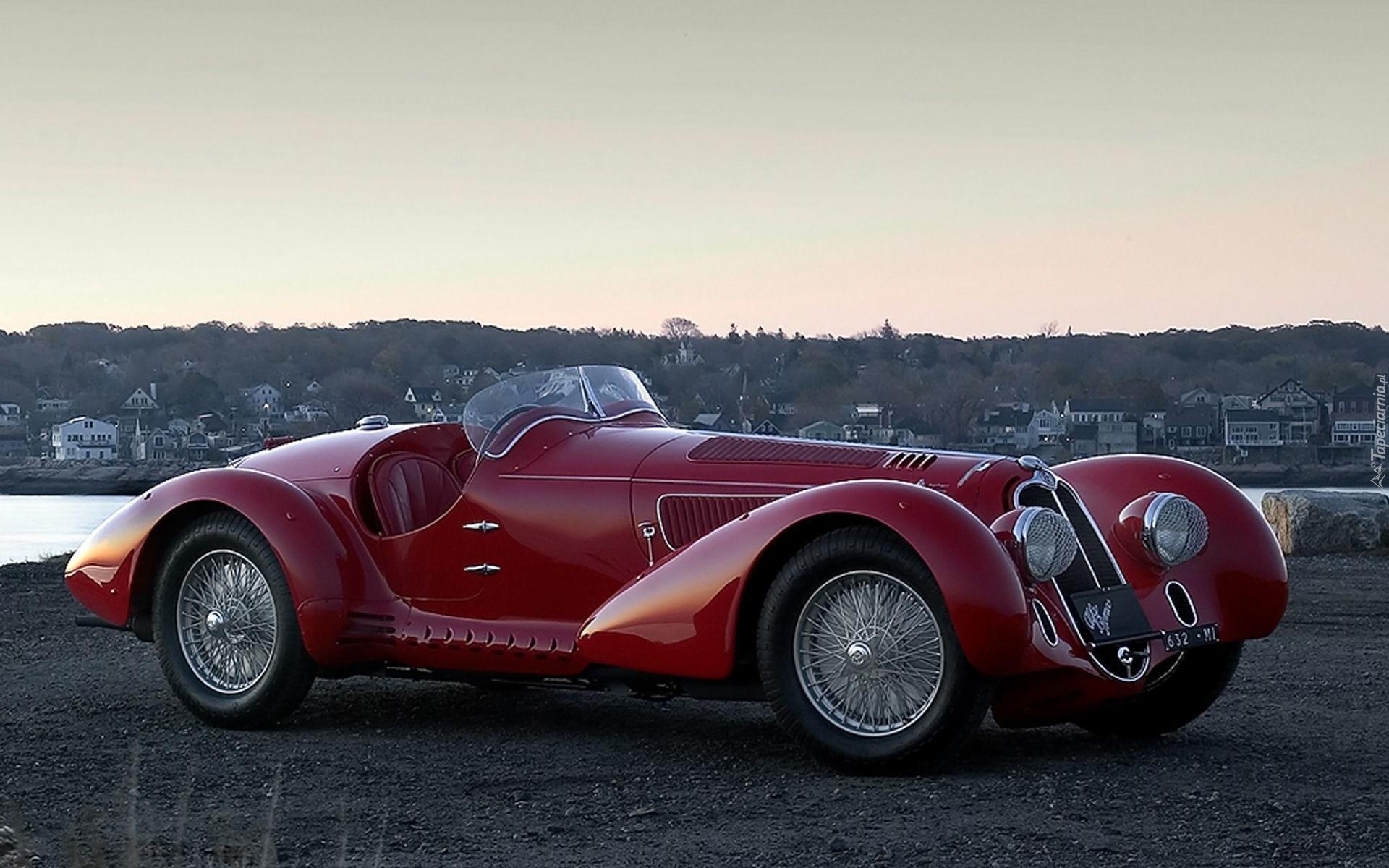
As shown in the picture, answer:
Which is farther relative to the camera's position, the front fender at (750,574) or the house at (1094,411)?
the house at (1094,411)

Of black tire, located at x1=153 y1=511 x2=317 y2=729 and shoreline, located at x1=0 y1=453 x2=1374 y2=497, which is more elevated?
black tire, located at x1=153 y1=511 x2=317 y2=729

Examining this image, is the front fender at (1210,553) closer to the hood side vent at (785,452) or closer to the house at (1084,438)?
the hood side vent at (785,452)

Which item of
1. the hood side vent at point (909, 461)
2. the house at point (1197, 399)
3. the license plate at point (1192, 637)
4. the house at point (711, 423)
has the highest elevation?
the house at point (711, 423)

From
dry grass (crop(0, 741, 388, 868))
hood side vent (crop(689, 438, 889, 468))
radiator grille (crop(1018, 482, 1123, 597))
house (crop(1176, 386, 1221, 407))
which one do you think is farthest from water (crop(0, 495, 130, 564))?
house (crop(1176, 386, 1221, 407))

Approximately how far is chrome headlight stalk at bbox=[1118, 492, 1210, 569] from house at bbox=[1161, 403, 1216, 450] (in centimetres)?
8093

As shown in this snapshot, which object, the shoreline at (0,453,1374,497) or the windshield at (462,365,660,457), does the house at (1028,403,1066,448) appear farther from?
the windshield at (462,365,660,457)

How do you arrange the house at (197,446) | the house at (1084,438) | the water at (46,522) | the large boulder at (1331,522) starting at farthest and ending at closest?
the house at (1084,438), the house at (197,446), the water at (46,522), the large boulder at (1331,522)

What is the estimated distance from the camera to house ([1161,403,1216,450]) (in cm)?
8588

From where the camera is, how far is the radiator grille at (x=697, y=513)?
23.1ft

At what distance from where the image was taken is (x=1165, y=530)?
23.2 feet

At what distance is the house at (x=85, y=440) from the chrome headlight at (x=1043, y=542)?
99.2m

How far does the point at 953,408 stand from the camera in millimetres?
65875

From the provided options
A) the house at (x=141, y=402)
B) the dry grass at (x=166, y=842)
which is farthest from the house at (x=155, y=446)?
the dry grass at (x=166, y=842)
